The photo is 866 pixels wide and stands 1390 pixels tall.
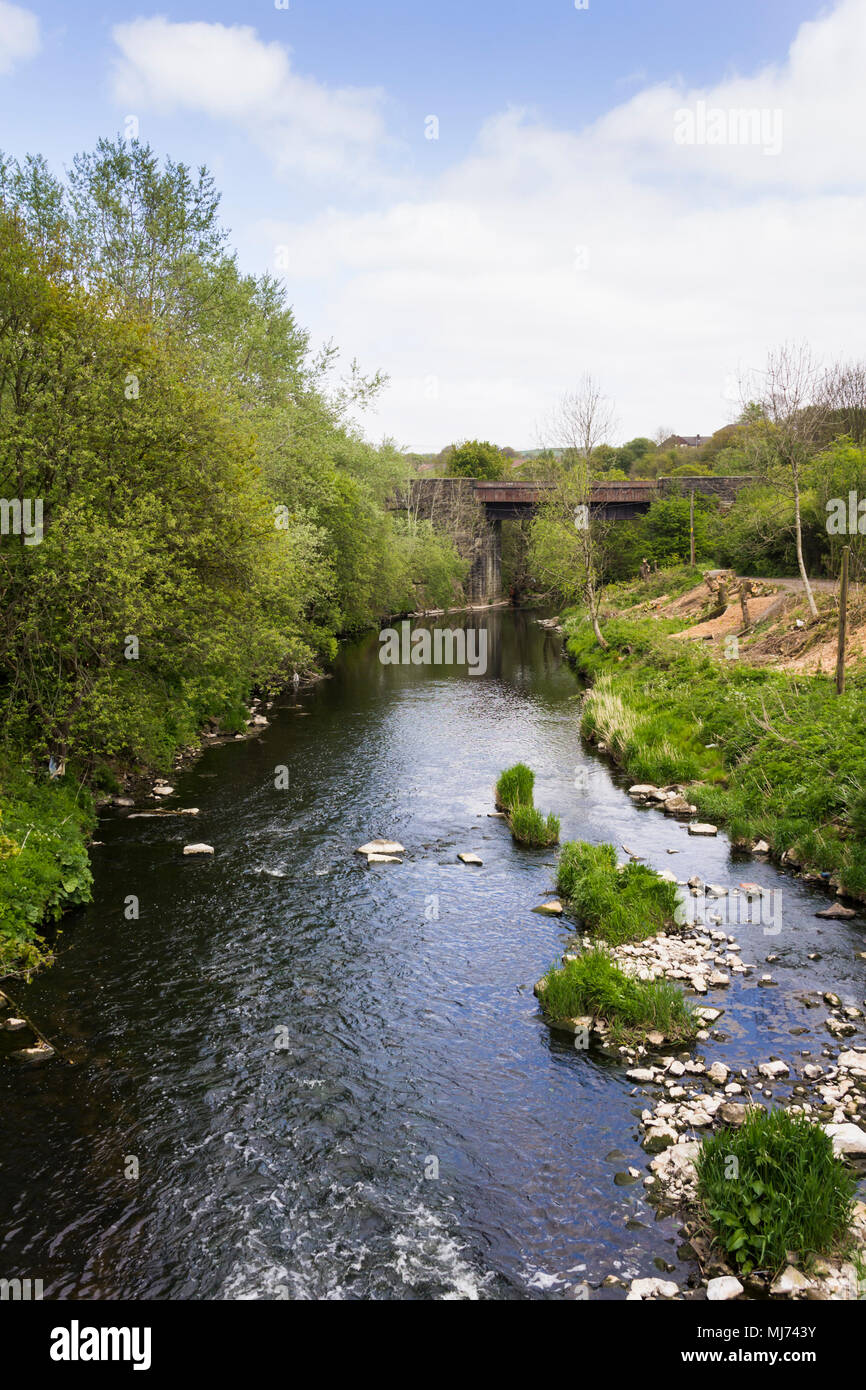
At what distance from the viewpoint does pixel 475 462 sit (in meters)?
107

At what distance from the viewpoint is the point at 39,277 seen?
1688 cm

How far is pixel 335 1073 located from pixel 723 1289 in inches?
200

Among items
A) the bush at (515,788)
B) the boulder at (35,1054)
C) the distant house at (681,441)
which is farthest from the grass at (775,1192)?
the distant house at (681,441)

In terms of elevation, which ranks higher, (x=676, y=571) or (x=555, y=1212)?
(x=676, y=571)

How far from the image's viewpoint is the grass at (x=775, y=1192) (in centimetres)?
749

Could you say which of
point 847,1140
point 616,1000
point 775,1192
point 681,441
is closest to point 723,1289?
point 775,1192

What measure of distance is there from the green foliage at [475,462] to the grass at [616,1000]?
9909 cm

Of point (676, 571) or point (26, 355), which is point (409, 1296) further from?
point (676, 571)

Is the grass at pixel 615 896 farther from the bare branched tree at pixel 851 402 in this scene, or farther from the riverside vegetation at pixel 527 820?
the bare branched tree at pixel 851 402

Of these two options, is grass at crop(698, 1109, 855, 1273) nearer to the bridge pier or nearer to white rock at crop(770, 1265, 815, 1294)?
white rock at crop(770, 1265, 815, 1294)

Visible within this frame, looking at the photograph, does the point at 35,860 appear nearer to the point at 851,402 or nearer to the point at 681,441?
Result: the point at 851,402

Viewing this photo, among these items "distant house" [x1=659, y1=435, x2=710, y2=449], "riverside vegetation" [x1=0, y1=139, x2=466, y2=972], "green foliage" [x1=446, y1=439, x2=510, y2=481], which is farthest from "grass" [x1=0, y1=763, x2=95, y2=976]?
"distant house" [x1=659, y1=435, x2=710, y2=449]
